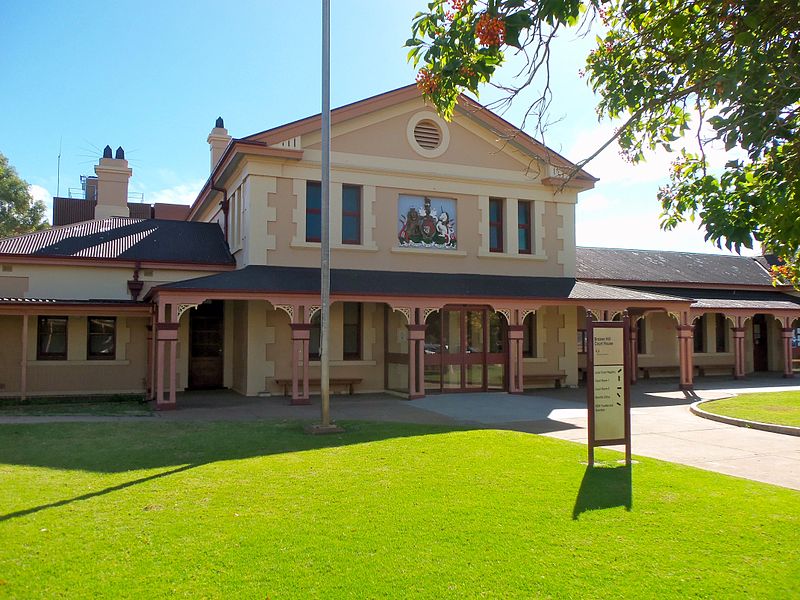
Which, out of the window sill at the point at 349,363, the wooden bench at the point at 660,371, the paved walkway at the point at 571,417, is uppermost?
the window sill at the point at 349,363

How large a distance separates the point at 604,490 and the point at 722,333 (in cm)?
2217

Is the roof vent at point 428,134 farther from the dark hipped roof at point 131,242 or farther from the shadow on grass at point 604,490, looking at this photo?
the shadow on grass at point 604,490

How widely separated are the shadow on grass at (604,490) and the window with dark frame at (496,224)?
12596 millimetres

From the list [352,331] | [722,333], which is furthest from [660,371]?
[352,331]

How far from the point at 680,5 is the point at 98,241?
17140mm

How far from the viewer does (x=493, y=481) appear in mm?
7445

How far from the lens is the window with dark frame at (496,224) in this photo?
2022 centimetres

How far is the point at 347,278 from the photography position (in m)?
17.5

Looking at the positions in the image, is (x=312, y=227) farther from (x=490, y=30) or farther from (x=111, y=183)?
(x=111, y=183)

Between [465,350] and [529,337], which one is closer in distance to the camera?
[465,350]

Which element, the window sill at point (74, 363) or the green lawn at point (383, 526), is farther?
the window sill at point (74, 363)

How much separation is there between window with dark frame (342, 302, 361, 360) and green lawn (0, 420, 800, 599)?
9197 mm

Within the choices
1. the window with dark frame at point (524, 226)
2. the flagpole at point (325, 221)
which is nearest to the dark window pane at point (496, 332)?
the window with dark frame at point (524, 226)

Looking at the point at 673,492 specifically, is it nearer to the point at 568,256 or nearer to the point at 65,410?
the point at 65,410
